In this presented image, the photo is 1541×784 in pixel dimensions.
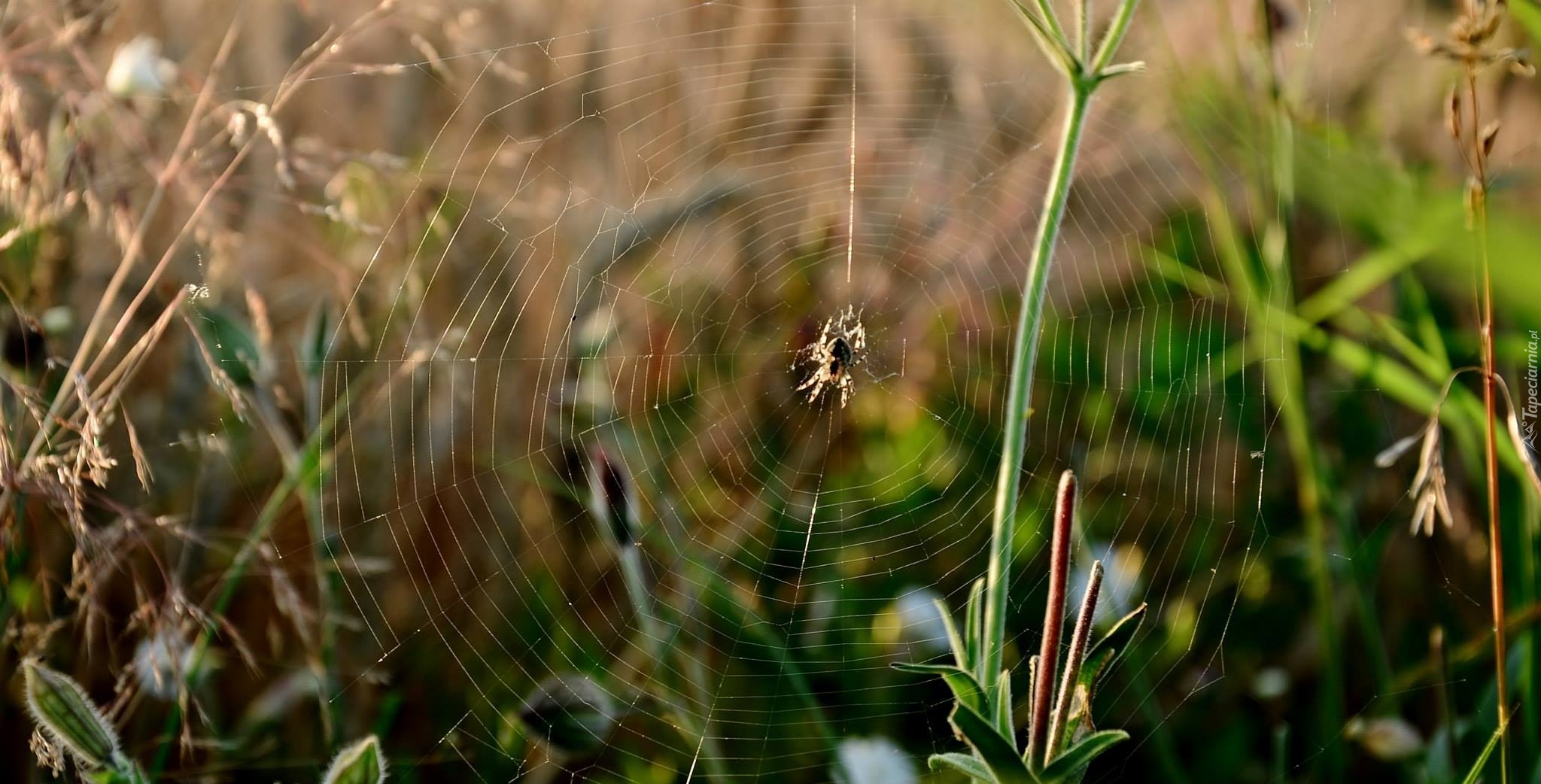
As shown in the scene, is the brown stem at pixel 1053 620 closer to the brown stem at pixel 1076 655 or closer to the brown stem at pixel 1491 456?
the brown stem at pixel 1076 655

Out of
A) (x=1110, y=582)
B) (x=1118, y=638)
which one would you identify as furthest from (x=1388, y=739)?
(x=1118, y=638)

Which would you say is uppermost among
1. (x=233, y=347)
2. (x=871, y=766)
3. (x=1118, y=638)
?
(x=1118, y=638)

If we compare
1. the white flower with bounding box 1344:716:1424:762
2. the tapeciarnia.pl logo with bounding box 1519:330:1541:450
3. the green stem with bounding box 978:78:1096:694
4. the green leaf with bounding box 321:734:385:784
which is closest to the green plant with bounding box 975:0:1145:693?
the green stem with bounding box 978:78:1096:694

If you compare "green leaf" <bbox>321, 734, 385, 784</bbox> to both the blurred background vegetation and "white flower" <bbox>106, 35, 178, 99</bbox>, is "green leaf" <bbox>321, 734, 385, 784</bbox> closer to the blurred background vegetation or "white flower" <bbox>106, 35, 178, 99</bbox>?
the blurred background vegetation

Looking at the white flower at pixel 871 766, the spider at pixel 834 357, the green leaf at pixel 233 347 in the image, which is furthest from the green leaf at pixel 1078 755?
the spider at pixel 834 357

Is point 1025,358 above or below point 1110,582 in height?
above

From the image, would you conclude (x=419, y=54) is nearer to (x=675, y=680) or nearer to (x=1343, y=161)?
(x=675, y=680)

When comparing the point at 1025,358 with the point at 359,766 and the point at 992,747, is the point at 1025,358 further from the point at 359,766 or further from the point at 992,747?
the point at 359,766
